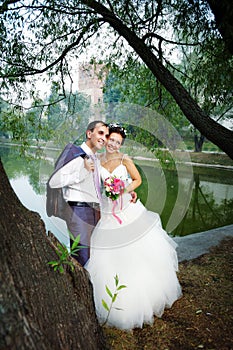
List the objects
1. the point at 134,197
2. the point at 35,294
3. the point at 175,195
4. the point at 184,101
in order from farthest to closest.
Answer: the point at 175,195, the point at 184,101, the point at 134,197, the point at 35,294

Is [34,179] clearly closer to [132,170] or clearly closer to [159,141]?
[159,141]

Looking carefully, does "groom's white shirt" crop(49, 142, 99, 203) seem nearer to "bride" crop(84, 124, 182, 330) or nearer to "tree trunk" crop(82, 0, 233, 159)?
"bride" crop(84, 124, 182, 330)

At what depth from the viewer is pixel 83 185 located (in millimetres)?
2715

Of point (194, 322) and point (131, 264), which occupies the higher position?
point (131, 264)

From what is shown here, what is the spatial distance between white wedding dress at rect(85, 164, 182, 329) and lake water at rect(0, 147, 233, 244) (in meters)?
0.55

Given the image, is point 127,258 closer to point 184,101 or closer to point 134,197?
point 134,197

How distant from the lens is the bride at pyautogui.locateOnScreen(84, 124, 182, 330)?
8.17 feet

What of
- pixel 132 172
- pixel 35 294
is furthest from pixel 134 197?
pixel 35 294

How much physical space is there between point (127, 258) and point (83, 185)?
2.45 ft

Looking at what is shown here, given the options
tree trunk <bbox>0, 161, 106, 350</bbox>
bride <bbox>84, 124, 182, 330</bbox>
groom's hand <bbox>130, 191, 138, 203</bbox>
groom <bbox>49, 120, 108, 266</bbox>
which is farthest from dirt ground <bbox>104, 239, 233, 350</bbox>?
groom's hand <bbox>130, 191, 138, 203</bbox>

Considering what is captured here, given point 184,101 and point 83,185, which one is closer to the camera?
point 83,185

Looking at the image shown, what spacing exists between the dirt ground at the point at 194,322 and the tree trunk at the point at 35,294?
537 mm

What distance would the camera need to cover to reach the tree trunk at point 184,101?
4.19 meters

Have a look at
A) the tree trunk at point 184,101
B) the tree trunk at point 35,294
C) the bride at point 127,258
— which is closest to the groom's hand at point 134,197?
the bride at point 127,258
